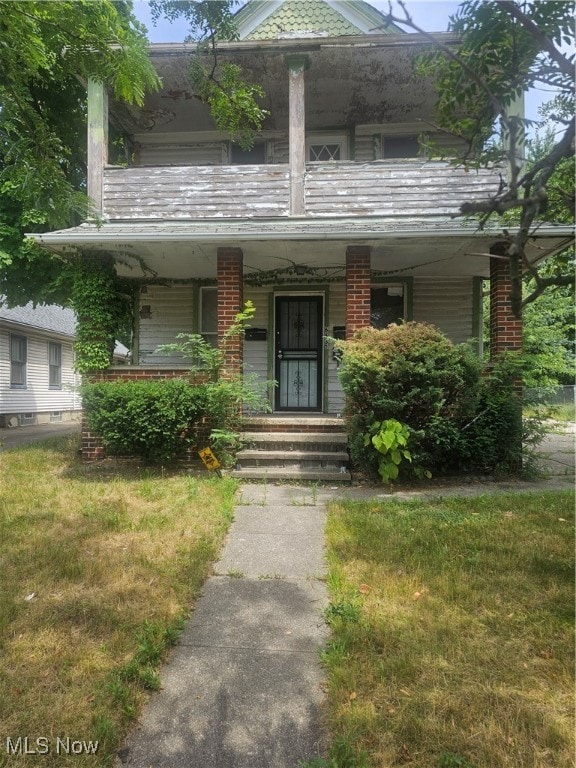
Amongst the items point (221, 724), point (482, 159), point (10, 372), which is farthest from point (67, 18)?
point (10, 372)

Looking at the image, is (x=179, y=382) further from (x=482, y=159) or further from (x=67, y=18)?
(x=482, y=159)

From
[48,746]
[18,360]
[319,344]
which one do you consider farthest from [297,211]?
[18,360]

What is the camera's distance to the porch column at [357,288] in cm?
685

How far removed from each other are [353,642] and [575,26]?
328 cm

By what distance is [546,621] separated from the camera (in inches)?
103

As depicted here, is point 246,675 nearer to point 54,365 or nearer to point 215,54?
point 215,54

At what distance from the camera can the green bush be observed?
236 inches

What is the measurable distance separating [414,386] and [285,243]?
2930 millimetres

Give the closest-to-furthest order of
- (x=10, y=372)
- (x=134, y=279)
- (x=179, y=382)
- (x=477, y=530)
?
(x=477, y=530) < (x=179, y=382) < (x=134, y=279) < (x=10, y=372)

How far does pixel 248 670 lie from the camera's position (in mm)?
2301

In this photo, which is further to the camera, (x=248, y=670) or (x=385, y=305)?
A: (x=385, y=305)

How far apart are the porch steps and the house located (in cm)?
39

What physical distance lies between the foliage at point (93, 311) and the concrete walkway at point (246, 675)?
14.3ft

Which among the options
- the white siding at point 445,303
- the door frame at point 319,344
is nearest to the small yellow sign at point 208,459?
the door frame at point 319,344
